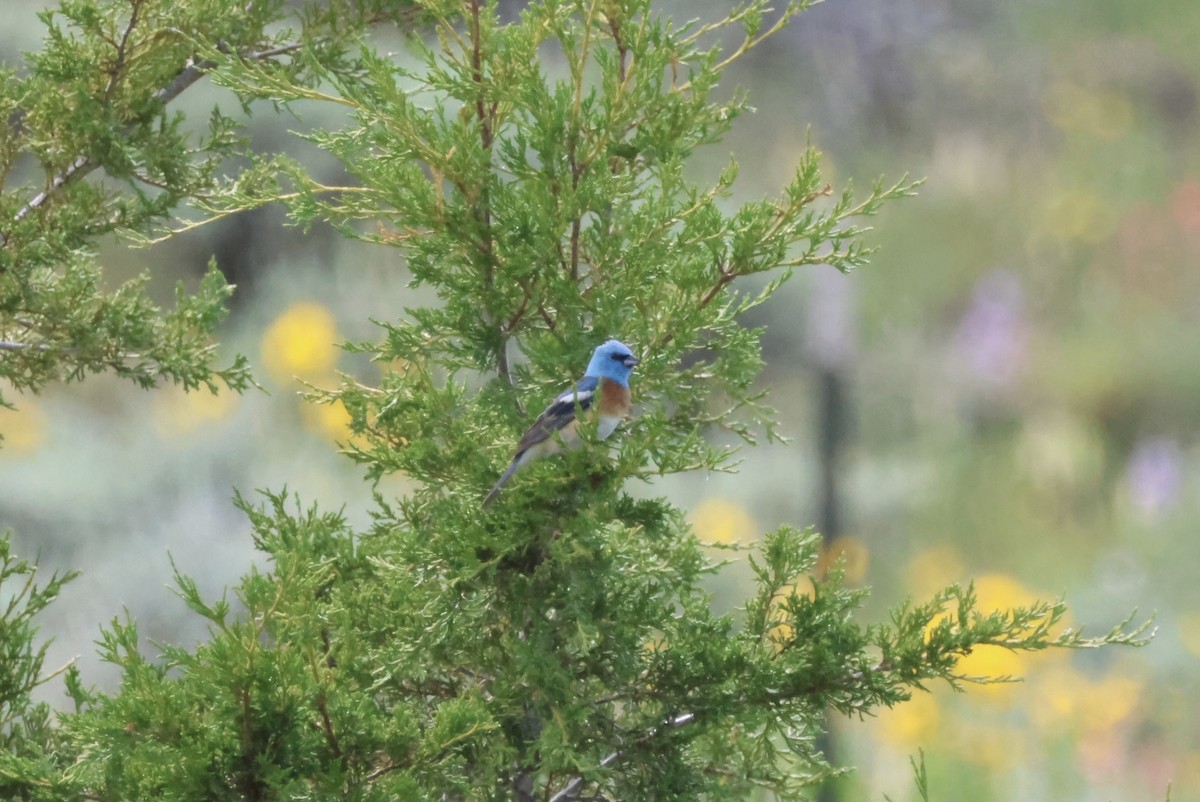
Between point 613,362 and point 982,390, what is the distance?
20.5 ft

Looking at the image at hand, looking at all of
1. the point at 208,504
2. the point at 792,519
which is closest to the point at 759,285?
the point at 792,519

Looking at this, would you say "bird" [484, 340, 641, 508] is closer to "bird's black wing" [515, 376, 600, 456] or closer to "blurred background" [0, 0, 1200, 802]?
"bird's black wing" [515, 376, 600, 456]

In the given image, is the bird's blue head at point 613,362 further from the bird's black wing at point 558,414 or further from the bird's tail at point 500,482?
the bird's tail at point 500,482

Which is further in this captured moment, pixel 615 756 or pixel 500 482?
pixel 615 756

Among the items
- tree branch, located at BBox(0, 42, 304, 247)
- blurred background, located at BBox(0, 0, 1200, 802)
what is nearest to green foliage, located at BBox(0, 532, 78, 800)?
tree branch, located at BBox(0, 42, 304, 247)

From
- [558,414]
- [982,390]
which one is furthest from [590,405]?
[982,390]

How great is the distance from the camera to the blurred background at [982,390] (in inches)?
264

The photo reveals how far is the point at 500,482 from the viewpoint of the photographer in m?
1.89

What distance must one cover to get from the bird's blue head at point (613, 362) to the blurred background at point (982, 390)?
4.75 meters

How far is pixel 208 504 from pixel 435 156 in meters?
5.02

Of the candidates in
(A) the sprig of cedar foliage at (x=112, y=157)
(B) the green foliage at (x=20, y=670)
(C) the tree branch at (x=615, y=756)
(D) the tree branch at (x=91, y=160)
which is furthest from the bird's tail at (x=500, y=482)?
(D) the tree branch at (x=91, y=160)

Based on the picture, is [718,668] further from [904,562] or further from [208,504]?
[904,562]

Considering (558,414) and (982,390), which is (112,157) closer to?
(558,414)

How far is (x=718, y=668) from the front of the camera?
77.3 inches
